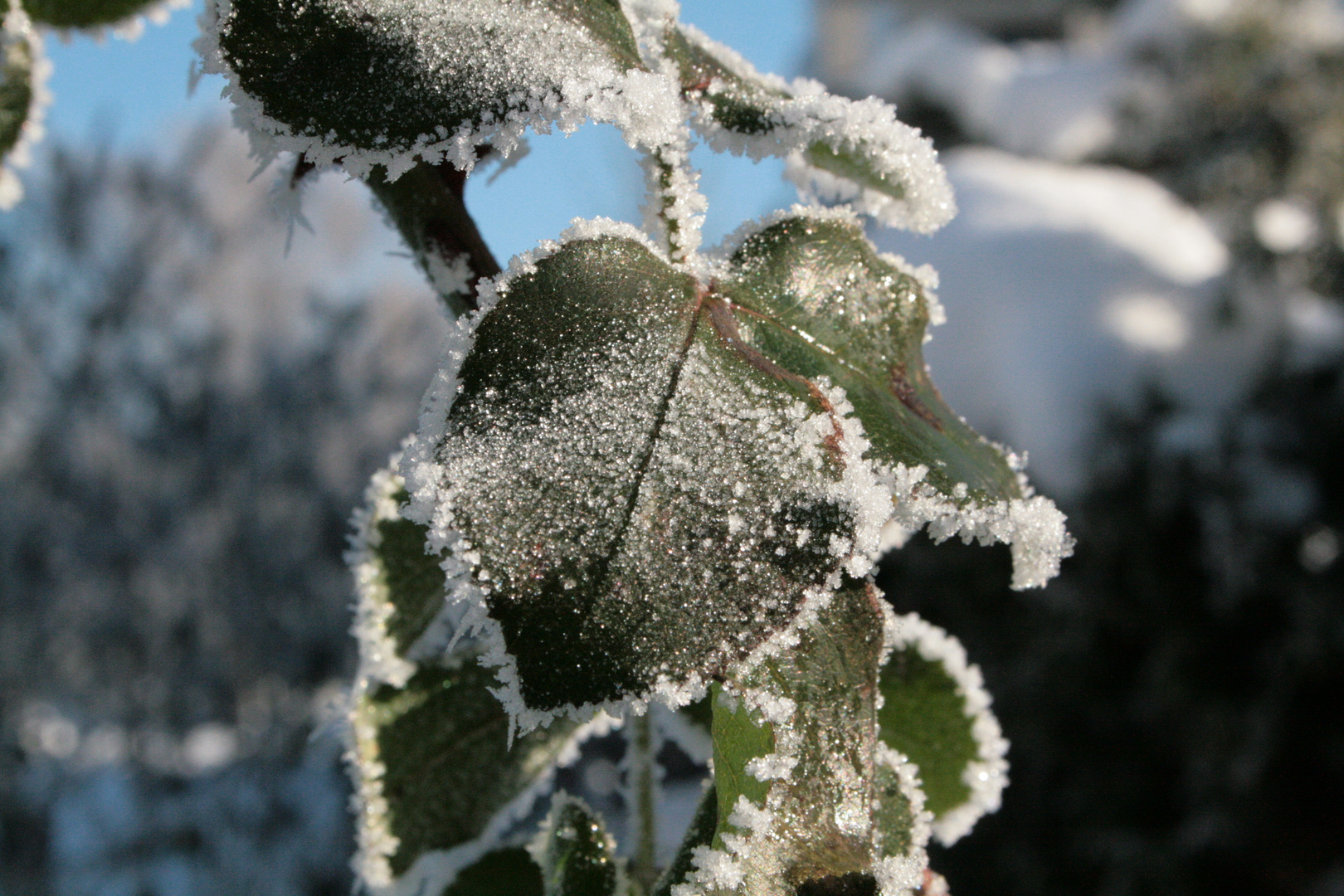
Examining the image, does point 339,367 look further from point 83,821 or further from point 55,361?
point 83,821

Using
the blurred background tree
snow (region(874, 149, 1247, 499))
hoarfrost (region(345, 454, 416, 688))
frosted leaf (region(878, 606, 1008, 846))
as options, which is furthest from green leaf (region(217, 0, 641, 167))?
snow (region(874, 149, 1247, 499))

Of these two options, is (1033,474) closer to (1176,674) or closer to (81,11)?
(1176,674)

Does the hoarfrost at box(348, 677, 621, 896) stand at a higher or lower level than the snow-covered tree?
lower

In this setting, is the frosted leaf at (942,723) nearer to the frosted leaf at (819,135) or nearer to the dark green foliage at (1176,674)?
the frosted leaf at (819,135)

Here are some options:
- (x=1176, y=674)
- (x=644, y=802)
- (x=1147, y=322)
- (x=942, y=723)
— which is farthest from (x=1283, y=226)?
(x=644, y=802)

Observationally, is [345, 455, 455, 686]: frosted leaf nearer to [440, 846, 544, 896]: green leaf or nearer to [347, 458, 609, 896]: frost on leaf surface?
[347, 458, 609, 896]: frost on leaf surface

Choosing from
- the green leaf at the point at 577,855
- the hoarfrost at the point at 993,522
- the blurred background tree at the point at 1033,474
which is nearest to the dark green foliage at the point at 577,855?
the green leaf at the point at 577,855
